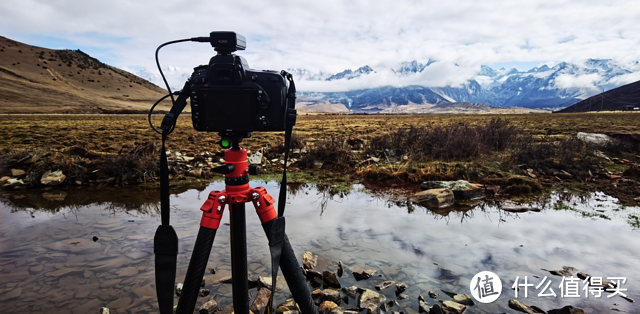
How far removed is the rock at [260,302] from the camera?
2.94 metres

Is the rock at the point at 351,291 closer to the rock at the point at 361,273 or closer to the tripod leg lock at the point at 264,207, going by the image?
the rock at the point at 361,273

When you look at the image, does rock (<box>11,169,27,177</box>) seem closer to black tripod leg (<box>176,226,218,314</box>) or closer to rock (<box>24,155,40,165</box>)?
rock (<box>24,155,40,165</box>)

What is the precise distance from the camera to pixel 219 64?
1855mm

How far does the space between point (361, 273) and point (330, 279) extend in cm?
40

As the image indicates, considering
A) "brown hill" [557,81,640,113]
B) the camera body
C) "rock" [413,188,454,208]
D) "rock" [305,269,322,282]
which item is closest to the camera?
the camera body

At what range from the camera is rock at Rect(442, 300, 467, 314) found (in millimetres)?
2941

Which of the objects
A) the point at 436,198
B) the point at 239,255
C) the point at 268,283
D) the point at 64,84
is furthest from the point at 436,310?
the point at 64,84

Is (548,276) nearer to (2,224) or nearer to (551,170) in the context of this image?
(551,170)

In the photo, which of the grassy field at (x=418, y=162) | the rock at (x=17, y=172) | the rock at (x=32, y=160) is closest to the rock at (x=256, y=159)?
the grassy field at (x=418, y=162)

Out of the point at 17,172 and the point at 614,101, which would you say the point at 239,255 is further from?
the point at 614,101

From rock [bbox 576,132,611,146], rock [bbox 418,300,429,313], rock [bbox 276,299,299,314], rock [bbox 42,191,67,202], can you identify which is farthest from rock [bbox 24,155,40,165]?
rock [bbox 576,132,611,146]

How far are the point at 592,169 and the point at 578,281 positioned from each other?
683 centimetres

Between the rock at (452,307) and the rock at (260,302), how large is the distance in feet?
5.50

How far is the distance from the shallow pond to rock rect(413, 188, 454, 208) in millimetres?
304
